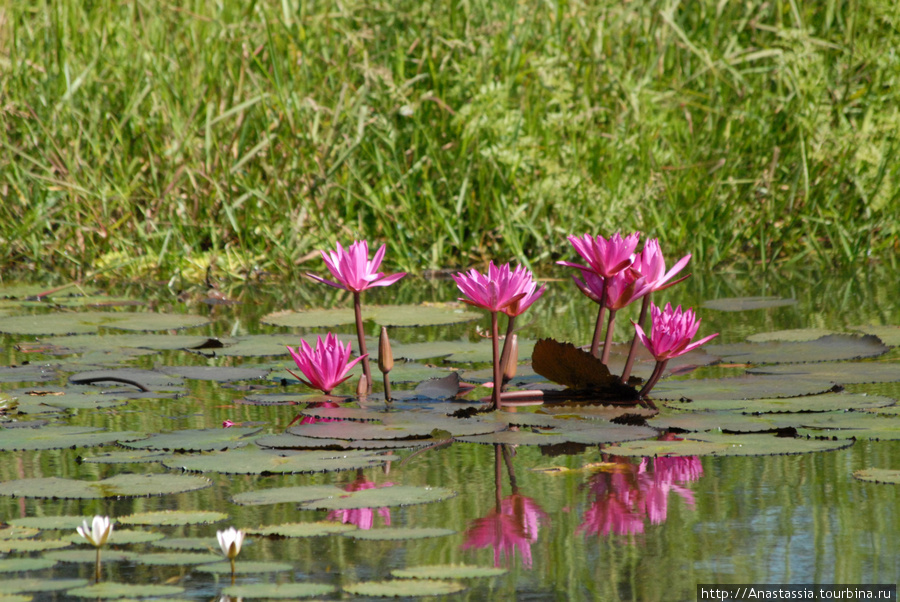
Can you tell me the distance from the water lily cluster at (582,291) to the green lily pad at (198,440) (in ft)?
1.01

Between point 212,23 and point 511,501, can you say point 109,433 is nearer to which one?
point 511,501

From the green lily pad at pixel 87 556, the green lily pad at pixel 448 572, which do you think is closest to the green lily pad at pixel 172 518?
the green lily pad at pixel 87 556

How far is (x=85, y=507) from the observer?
1521 millimetres

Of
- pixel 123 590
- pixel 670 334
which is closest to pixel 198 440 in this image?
pixel 123 590

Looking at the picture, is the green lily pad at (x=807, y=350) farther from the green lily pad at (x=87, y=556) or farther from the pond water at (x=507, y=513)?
the green lily pad at (x=87, y=556)

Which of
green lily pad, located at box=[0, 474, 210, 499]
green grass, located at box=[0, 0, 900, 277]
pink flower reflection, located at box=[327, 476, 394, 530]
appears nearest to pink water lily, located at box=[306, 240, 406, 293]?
green lily pad, located at box=[0, 474, 210, 499]

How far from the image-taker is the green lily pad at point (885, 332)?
2.66m

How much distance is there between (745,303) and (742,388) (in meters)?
1.33

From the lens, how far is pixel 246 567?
48.1 inches

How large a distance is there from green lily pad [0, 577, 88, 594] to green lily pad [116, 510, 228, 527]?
0.71 ft

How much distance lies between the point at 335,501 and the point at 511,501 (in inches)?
9.4

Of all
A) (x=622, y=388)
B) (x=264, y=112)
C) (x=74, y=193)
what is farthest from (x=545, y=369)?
(x=74, y=193)

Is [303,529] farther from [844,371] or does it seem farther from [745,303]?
[745,303]

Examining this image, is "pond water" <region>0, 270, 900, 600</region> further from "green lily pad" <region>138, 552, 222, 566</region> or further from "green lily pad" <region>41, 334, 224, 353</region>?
"green lily pad" <region>41, 334, 224, 353</region>
